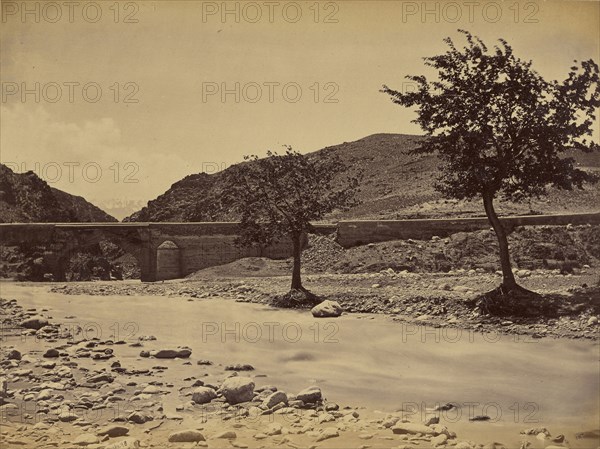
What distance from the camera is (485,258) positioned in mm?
22406

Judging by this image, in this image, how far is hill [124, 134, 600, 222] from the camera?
29.1 m

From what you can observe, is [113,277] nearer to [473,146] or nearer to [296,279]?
[296,279]

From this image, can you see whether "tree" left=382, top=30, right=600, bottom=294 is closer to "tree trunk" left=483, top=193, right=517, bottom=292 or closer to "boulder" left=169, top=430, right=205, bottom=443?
"tree trunk" left=483, top=193, right=517, bottom=292

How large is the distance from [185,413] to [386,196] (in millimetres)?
35531

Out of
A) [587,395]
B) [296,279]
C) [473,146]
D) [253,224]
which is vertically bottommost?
[587,395]

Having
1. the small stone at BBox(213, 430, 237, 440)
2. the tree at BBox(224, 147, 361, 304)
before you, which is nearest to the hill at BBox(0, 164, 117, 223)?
the tree at BBox(224, 147, 361, 304)

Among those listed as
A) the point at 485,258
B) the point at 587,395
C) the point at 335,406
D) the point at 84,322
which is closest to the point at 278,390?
the point at 335,406

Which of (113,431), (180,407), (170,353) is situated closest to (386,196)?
(170,353)

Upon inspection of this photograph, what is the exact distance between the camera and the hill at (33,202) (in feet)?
61.5

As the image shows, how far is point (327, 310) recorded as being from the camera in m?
15.1

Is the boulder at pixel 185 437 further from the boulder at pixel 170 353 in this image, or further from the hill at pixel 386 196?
the hill at pixel 386 196

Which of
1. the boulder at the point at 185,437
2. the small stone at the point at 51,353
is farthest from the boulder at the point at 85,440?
the small stone at the point at 51,353

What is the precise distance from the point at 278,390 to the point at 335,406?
91 cm

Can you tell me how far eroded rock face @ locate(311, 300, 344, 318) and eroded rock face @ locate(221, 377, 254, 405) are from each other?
5988 mm
